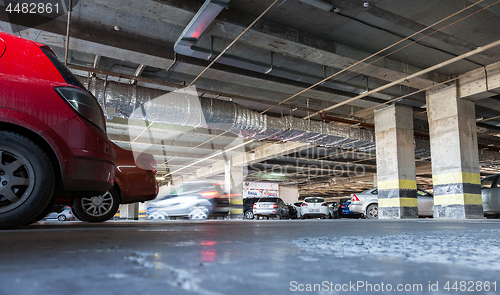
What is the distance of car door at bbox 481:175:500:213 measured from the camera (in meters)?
10.6

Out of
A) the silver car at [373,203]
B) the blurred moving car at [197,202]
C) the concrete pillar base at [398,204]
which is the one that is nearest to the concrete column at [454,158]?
the concrete pillar base at [398,204]

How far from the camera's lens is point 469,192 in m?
10.5

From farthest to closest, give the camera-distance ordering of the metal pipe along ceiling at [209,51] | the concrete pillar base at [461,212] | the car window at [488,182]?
1. the car window at [488,182]
2. the concrete pillar base at [461,212]
3. the metal pipe along ceiling at [209,51]

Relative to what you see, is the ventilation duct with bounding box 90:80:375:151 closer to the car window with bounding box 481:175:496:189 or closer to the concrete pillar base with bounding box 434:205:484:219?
the concrete pillar base with bounding box 434:205:484:219

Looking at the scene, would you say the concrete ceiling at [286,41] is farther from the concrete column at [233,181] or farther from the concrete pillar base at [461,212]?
the concrete column at [233,181]

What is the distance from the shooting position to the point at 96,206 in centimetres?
537

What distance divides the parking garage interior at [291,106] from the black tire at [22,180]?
20 centimetres

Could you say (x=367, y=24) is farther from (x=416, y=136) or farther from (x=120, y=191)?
(x=416, y=136)

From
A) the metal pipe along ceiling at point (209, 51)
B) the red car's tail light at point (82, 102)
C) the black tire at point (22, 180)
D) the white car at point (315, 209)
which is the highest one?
the metal pipe along ceiling at point (209, 51)

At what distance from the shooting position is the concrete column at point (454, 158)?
1041 centimetres

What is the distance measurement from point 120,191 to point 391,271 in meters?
5.11

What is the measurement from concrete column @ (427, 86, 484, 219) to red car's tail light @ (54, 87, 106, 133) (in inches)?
421

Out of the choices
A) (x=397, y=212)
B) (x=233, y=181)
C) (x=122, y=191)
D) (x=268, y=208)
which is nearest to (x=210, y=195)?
(x=268, y=208)

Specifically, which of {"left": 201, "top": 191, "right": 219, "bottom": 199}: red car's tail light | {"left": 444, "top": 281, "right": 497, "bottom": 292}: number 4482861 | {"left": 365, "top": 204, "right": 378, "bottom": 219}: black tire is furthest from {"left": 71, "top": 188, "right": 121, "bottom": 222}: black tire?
{"left": 365, "top": 204, "right": 378, "bottom": 219}: black tire
